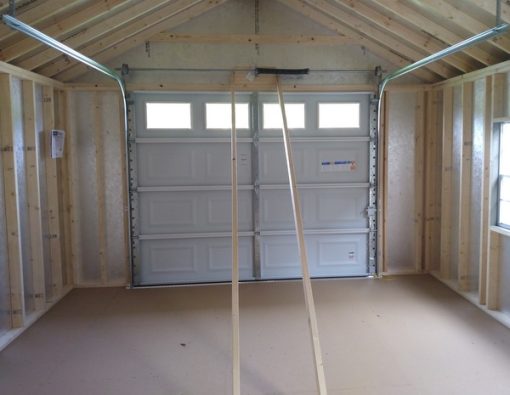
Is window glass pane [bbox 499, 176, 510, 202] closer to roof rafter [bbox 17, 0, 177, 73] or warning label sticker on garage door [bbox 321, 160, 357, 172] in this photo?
warning label sticker on garage door [bbox 321, 160, 357, 172]

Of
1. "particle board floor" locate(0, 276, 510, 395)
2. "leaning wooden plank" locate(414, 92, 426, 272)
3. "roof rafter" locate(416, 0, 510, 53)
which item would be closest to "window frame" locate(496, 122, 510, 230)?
"roof rafter" locate(416, 0, 510, 53)

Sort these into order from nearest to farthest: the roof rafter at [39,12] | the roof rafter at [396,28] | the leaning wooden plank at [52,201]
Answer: the roof rafter at [39,12]
the roof rafter at [396,28]
the leaning wooden plank at [52,201]

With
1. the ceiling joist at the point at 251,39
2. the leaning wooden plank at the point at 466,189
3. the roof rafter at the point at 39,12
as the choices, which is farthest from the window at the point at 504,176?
the roof rafter at the point at 39,12

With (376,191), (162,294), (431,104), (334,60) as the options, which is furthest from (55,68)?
(431,104)

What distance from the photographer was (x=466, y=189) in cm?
486

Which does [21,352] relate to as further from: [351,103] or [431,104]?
[431,104]

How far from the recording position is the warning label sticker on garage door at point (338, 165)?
18.1ft

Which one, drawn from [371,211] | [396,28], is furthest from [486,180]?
[396,28]

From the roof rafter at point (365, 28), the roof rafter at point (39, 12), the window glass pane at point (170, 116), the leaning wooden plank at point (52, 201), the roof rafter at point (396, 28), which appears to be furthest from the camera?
the window glass pane at point (170, 116)

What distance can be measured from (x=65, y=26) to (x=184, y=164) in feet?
6.62

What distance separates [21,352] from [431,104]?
501 centimetres

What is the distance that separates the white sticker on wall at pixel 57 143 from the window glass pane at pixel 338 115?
2.95 m

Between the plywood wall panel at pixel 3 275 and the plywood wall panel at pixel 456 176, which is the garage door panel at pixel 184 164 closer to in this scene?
the plywood wall panel at pixel 3 275

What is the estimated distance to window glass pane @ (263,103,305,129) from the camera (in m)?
5.41
